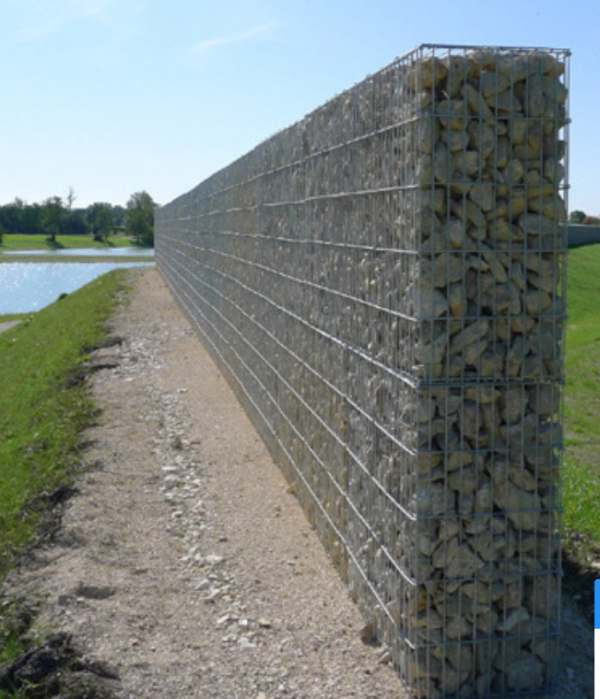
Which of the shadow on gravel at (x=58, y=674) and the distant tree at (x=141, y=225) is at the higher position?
the distant tree at (x=141, y=225)

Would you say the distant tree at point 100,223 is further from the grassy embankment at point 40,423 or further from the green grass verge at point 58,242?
the grassy embankment at point 40,423

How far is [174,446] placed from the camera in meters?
9.67

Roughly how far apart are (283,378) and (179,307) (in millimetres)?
15829

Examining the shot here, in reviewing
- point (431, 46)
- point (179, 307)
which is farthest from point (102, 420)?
point (179, 307)

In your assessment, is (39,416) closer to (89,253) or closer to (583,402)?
Result: (583,402)

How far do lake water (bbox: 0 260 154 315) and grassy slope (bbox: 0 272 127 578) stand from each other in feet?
55.1

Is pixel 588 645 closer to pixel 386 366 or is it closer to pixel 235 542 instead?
pixel 386 366

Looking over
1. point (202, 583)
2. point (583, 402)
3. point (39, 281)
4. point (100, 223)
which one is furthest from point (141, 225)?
point (202, 583)

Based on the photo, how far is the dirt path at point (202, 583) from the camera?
16.1ft

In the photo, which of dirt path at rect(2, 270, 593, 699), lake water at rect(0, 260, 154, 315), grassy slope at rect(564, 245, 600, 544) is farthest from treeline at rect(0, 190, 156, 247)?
dirt path at rect(2, 270, 593, 699)

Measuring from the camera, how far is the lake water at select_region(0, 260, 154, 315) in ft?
137

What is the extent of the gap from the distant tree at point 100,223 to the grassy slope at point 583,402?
294 feet

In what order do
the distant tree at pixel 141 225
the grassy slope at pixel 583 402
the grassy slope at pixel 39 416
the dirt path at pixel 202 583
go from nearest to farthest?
1. the dirt path at pixel 202 583
2. the grassy slope at pixel 583 402
3. the grassy slope at pixel 39 416
4. the distant tree at pixel 141 225

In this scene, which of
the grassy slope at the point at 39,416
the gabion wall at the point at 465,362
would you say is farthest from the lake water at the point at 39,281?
the gabion wall at the point at 465,362
